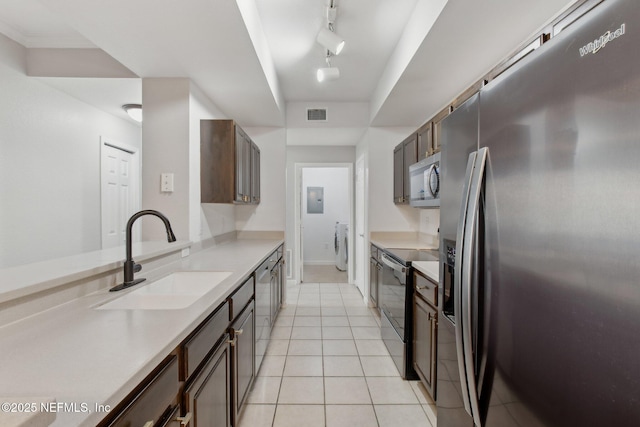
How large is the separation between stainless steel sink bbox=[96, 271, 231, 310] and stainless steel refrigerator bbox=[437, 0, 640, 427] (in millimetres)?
1140

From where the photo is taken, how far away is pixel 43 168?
2.49m

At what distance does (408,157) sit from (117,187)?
11.1 ft

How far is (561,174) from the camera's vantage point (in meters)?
0.65

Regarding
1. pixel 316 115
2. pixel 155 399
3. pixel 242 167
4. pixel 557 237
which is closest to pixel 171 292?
pixel 155 399

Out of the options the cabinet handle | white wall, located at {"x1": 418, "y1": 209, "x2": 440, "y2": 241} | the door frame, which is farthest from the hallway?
the cabinet handle

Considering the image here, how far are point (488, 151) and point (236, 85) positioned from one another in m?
2.24

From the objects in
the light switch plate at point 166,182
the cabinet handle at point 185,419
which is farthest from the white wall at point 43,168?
the cabinet handle at point 185,419

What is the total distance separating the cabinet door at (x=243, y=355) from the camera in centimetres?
152

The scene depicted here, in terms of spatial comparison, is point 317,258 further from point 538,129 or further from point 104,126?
point 538,129

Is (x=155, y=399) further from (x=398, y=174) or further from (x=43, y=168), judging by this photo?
(x=398, y=174)

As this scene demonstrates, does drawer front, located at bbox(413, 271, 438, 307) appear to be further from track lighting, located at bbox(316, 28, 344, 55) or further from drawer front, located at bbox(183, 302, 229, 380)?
track lighting, located at bbox(316, 28, 344, 55)

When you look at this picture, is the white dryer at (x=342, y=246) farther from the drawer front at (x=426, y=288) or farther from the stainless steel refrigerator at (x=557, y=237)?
the stainless steel refrigerator at (x=557, y=237)

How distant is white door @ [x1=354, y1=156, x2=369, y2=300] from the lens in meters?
4.03

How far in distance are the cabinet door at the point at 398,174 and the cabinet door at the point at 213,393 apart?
8.27 ft
